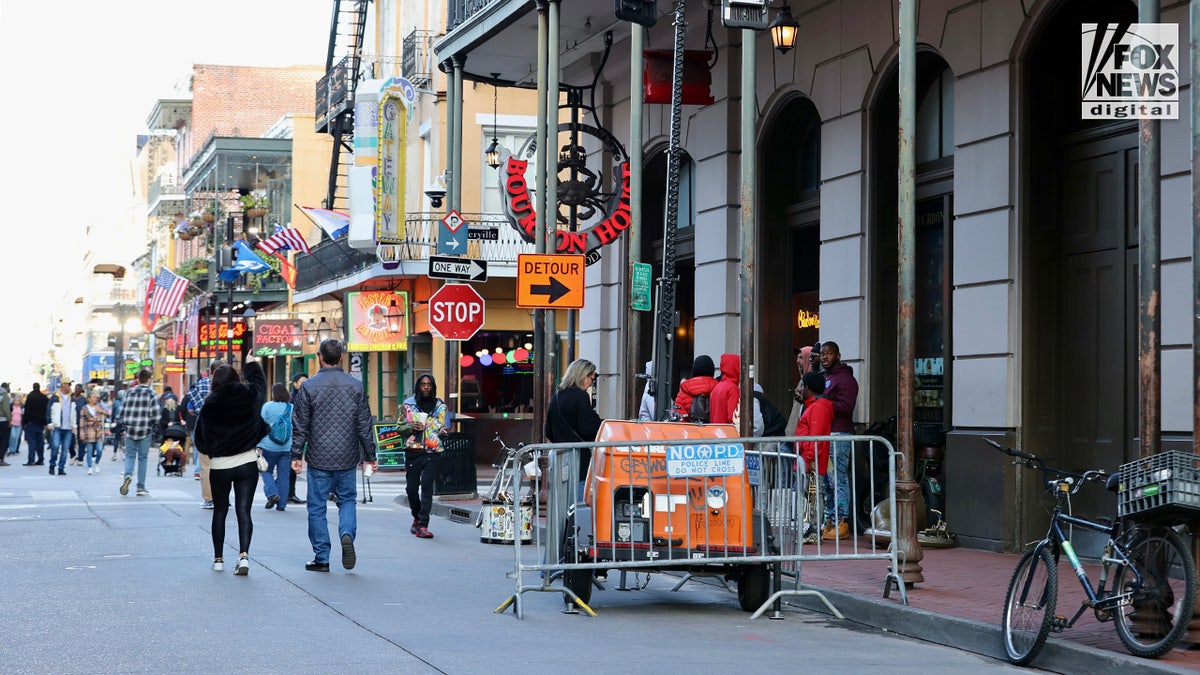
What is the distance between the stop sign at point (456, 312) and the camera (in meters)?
23.3

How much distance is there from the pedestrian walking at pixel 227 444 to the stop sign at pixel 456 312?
10.3 meters

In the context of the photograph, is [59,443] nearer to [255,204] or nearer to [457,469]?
[457,469]

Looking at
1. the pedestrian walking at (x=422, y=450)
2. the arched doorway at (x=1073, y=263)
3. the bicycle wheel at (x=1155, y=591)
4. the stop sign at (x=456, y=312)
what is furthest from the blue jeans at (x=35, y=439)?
the bicycle wheel at (x=1155, y=591)

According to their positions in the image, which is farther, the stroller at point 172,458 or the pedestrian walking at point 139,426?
the stroller at point 172,458

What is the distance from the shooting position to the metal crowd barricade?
1036cm

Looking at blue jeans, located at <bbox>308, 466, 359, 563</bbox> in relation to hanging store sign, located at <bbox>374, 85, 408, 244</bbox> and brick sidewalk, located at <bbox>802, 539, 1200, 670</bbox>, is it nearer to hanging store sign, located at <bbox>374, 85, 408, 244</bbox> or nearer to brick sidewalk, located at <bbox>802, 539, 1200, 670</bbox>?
brick sidewalk, located at <bbox>802, 539, 1200, 670</bbox>

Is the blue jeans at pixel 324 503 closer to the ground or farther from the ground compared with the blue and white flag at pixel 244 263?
closer to the ground

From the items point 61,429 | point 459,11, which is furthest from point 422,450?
point 61,429

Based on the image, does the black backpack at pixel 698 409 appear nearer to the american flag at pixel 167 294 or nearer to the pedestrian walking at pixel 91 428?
the pedestrian walking at pixel 91 428

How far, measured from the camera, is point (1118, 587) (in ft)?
27.4

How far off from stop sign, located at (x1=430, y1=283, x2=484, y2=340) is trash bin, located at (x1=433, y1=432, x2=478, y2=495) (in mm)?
2638

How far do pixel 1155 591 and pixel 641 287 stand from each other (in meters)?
9.11

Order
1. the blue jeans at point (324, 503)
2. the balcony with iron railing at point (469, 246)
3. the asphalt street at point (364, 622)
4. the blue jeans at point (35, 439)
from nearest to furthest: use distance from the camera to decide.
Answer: the asphalt street at point (364, 622) < the blue jeans at point (324, 503) < the balcony with iron railing at point (469, 246) < the blue jeans at point (35, 439)

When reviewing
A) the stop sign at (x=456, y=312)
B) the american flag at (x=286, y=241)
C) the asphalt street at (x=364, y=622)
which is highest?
the american flag at (x=286, y=241)
